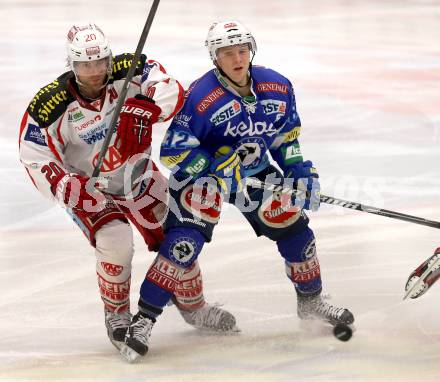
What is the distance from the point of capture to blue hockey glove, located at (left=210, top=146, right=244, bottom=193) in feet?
11.2

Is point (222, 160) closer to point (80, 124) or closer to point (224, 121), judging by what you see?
point (224, 121)

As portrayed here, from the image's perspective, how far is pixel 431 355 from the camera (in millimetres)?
3420

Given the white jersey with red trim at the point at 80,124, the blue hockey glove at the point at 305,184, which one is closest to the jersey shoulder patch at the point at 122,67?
the white jersey with red trim at the point at 80,124

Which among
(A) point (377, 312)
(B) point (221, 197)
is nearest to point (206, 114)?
(B) point (221, 197)

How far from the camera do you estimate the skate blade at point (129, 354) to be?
3.43 metres

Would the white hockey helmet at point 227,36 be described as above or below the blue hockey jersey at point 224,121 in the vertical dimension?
above

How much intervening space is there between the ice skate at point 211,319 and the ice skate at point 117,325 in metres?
0.29

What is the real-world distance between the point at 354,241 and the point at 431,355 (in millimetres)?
1174

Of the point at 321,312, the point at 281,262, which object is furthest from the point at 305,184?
the point at 281,262

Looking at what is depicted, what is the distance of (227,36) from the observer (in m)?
3.42

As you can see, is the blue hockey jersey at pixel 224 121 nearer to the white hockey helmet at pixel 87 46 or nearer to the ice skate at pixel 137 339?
the white hockey helmet at pixel 87 46

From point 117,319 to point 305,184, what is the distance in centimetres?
81

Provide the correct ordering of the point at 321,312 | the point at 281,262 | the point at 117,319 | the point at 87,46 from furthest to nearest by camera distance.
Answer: the point at 281,262 → the point at 321,312 → the point at 117,319 → the point at 87,46

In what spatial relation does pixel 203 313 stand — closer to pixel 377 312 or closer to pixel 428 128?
pixel 377 312
